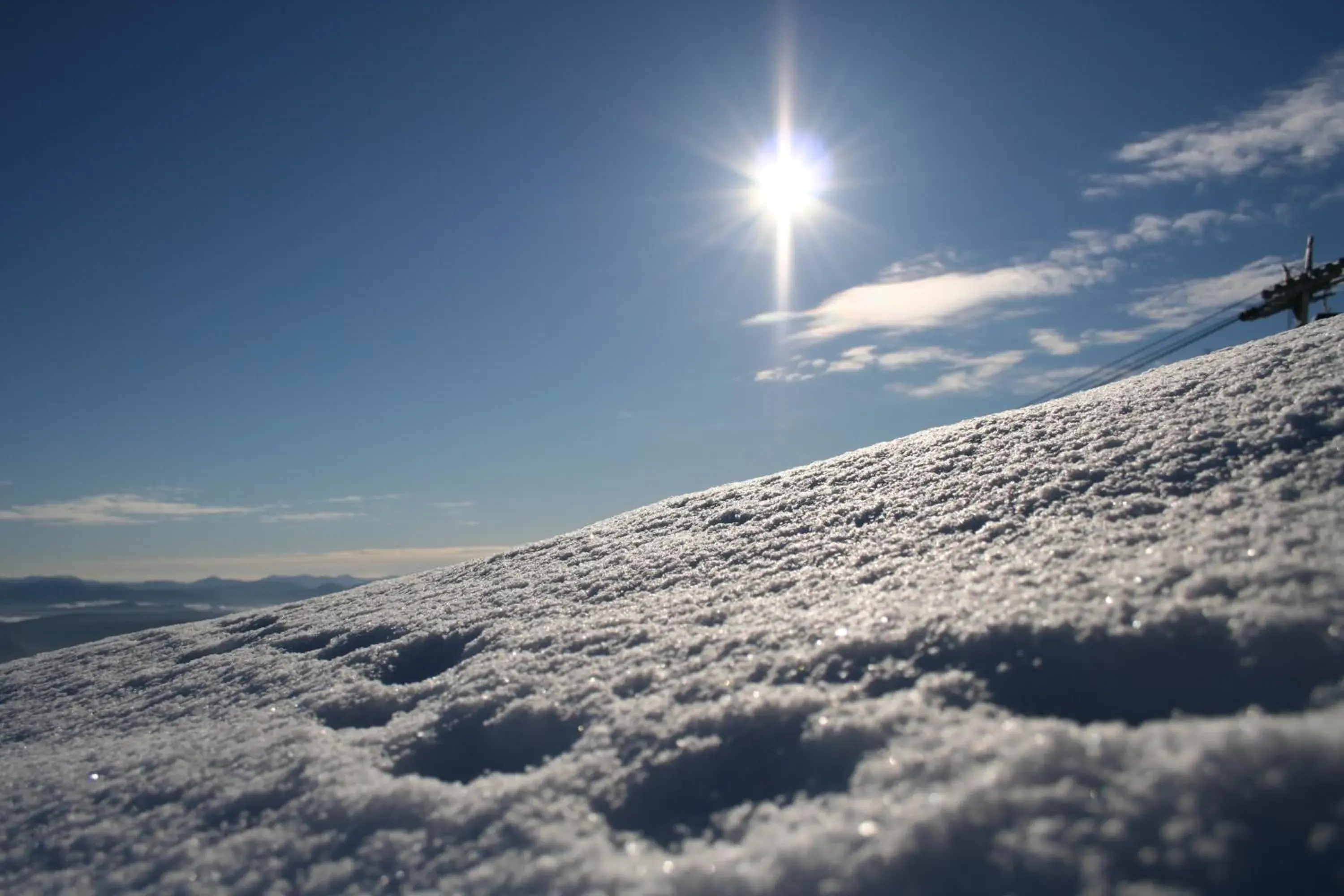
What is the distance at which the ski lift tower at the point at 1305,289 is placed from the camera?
10.9m

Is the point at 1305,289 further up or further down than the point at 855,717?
further up

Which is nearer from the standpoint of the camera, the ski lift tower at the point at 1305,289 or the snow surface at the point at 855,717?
the snow surface at the point at 855,717

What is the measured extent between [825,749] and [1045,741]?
1.80ft

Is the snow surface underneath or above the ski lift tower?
underneath

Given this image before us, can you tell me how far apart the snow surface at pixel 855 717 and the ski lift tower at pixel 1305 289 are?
910 cm

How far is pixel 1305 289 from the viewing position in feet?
37.2

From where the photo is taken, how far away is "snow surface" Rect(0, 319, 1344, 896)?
1.46 meters

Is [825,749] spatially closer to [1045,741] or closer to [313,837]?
[1045,741]

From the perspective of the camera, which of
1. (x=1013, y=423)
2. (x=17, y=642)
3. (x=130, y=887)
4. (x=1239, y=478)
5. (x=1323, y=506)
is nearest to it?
(x=130, y=887)

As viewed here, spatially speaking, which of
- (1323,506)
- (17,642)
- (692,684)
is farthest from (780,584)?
(17,642)

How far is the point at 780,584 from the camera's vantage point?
3.38 metres

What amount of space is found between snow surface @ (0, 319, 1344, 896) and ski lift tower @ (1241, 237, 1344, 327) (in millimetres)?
9096

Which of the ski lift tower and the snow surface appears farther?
the ski lift tower

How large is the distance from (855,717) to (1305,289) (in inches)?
534
